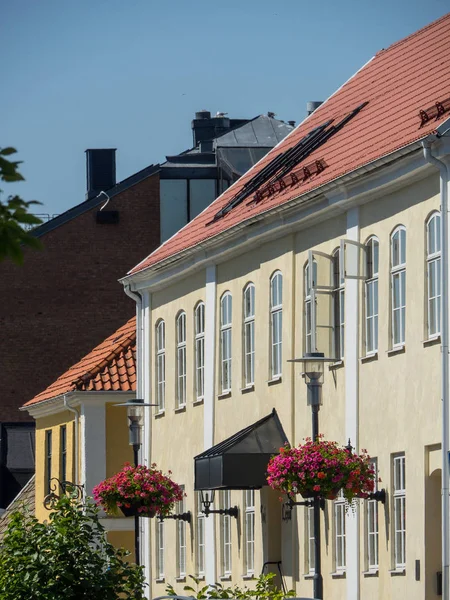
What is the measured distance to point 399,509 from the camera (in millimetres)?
25438

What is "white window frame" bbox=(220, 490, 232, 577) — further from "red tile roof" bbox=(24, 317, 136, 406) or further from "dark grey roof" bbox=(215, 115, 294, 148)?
"dark grey roof" bbox=(215, 115, 294, 148)

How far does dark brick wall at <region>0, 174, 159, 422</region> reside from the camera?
50062mm

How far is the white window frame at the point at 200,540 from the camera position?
33688 millimetres

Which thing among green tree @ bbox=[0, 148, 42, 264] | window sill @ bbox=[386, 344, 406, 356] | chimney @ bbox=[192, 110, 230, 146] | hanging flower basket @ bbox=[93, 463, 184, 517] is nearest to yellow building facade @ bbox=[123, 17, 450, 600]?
window sill @ bbox=[386, 344, 406, 356]

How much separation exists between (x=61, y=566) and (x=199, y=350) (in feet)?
52.8

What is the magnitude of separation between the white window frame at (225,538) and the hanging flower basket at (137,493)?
2.93 ft

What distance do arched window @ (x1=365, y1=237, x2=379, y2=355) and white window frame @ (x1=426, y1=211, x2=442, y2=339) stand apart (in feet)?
6.16

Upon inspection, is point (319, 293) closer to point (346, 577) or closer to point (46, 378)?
point (346, 577)

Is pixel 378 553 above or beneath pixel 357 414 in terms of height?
beneath

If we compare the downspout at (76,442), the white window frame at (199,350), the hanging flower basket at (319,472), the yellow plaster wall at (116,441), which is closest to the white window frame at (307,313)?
the hanging flower basket at (319,472)

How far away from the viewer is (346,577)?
88.3 feet

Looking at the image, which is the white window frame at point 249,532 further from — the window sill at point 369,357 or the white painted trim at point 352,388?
the window sill at point 369,357

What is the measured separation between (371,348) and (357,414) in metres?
1.02

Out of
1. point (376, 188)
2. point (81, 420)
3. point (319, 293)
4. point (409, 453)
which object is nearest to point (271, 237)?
point (319, 293)
